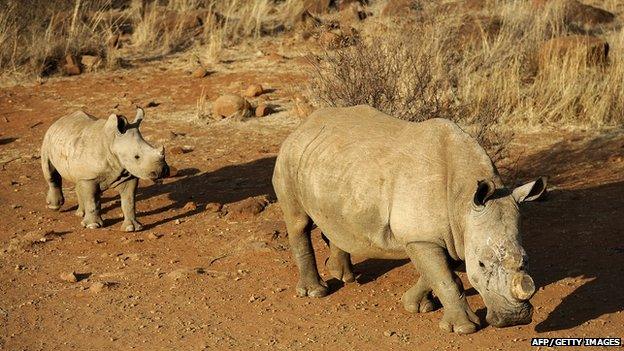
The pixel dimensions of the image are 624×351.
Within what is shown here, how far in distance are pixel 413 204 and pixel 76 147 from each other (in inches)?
200

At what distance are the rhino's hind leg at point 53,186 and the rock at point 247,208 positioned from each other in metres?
1.98

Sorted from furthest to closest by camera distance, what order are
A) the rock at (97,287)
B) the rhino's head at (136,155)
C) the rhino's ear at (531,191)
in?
1. the rhino's head at (136,155)
2. the rock at (97,287)
3. the rhino's ear at (531,191)

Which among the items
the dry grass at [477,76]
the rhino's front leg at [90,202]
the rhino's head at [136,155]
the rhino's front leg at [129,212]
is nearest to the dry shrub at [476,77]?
the dry grass at [477,76]

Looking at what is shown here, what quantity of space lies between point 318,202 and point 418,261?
1071 mm

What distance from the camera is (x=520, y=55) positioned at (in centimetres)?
1518

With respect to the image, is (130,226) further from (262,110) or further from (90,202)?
(262,110)

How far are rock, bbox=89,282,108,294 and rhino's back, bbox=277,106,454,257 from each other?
76.6 inches

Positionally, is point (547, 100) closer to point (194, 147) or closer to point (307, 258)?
point (194, 147)

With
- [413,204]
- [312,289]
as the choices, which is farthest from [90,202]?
[413,204]

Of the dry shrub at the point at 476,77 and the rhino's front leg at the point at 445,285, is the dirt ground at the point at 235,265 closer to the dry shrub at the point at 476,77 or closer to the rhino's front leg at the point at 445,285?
the rhino's front leg at the point at 445,285

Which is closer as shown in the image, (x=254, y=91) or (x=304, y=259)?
(x=304, y=259)

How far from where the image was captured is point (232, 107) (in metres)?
14.7

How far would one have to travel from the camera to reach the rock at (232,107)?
14.7 metres

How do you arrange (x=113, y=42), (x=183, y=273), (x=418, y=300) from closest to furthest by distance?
(x=418, y=300)
(x=183, y=273)
(x=113, y=42)
